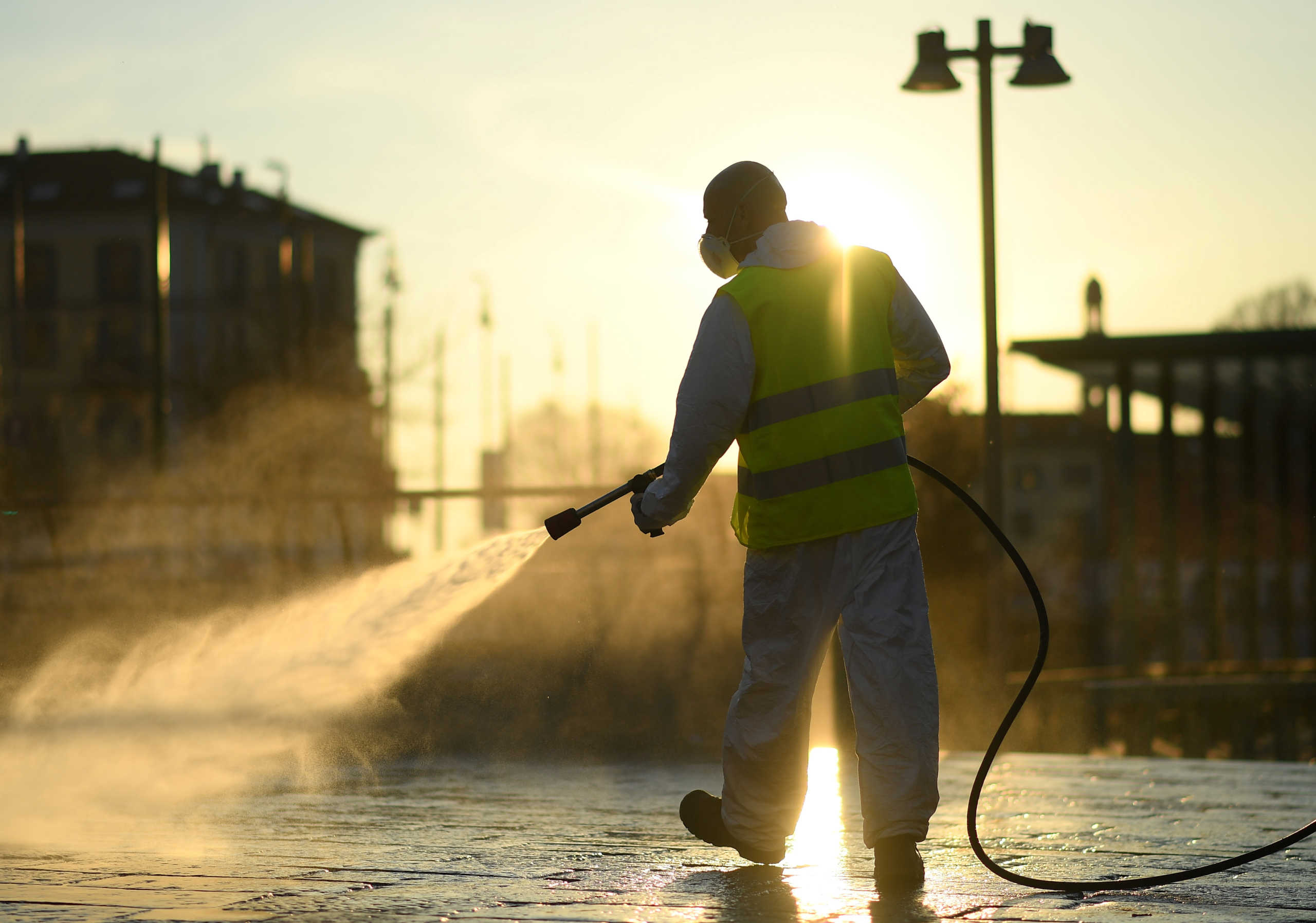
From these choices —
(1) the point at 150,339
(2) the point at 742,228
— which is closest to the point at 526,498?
(2) the point at 742,228

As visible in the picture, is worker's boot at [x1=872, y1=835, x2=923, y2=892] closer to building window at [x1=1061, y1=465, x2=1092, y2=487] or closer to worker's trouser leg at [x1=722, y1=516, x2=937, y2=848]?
worker's trouser leg at [x1=722, y1=516, x2=937, y2=848]

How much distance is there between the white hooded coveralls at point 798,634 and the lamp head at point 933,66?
6.91 metres

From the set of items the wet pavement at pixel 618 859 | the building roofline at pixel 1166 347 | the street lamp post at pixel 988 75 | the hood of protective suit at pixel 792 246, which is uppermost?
the street lamp post at pixel 988 75

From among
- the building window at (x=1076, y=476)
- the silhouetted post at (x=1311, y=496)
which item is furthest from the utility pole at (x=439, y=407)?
the building window at (x=1076, y=476)

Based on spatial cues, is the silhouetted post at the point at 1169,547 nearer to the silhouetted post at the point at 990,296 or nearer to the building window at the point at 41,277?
the silhouetted post at the point at 990,296

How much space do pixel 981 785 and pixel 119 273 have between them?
61.1m

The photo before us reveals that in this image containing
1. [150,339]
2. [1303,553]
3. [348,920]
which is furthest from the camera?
[150,339]

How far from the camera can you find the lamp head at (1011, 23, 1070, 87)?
431 inches

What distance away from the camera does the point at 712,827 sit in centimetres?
446

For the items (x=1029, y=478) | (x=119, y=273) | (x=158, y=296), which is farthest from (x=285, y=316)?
(x=1029, y=478)

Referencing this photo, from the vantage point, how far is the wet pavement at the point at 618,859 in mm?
3629

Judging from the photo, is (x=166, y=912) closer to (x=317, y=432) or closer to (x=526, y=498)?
(x=526, y=498)

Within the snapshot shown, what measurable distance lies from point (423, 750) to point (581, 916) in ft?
17.1

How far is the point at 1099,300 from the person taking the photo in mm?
29000
